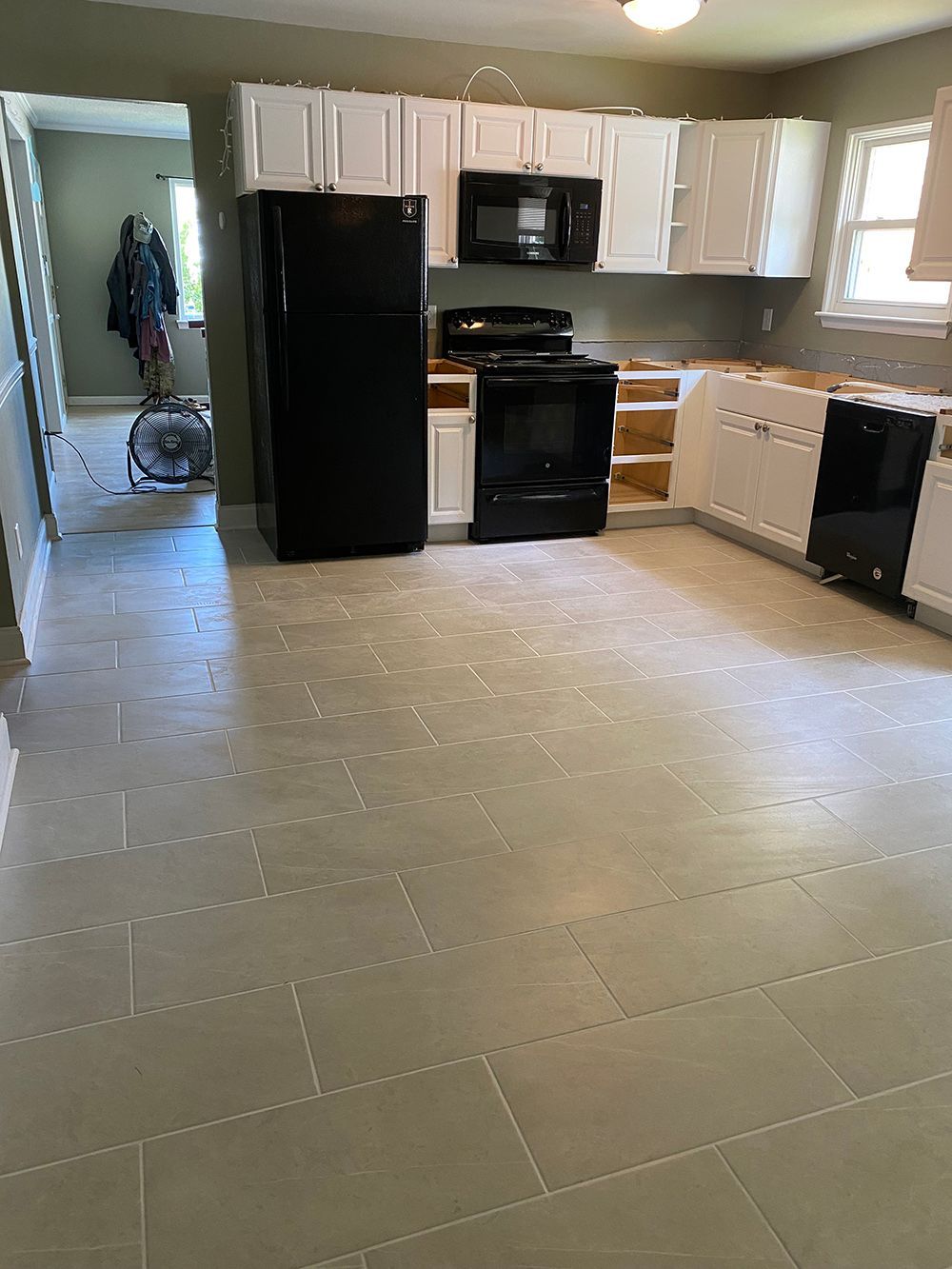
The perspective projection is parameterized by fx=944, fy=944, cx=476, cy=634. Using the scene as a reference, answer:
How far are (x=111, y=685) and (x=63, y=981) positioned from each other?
4.88 ft

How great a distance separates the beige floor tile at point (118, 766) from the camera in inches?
101

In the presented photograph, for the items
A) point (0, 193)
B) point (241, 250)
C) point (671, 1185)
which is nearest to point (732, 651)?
point (671, 1185)

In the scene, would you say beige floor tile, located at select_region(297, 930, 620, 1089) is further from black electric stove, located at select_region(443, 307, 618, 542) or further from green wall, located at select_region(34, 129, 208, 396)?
green wall, located at select_region(34, 129, 208, 396)

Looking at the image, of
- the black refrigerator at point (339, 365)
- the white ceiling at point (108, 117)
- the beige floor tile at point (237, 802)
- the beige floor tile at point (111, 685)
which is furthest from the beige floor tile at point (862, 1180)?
the white ceiling at point (108, 117)

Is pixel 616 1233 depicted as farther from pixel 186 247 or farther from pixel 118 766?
pixel 186 247

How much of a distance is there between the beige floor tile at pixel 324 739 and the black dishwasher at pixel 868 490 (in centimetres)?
226

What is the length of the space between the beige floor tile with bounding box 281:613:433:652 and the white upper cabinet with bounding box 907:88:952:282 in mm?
2585

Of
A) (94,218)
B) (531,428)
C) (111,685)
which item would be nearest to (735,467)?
(531,428)

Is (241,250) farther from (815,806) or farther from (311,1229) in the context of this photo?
(311,1229)

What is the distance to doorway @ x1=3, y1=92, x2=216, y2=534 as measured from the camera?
24.7 ft

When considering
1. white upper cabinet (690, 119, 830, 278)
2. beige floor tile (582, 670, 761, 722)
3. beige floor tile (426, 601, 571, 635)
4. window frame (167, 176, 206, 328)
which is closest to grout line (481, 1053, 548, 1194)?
beige floor tile (582, 670, 761, 722)

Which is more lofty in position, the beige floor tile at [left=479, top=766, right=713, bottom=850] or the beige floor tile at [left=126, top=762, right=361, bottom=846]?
the beige floor tile at [left=126, top=762, right=361, bottom=846]

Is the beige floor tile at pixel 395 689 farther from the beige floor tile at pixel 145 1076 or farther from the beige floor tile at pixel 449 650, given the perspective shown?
the beige floor tile at pixel 145 1076

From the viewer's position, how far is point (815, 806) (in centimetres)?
257
